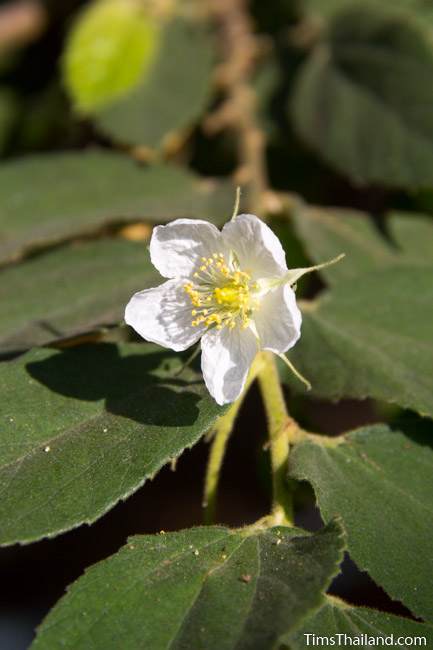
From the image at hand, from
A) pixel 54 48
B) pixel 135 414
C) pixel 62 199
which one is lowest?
pixel 135 414

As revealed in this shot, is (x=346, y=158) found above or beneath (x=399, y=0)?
beneath

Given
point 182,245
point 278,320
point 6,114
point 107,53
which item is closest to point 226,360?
point 278,320

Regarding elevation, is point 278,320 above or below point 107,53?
below

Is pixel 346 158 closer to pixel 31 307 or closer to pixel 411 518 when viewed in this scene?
pixel 31 307

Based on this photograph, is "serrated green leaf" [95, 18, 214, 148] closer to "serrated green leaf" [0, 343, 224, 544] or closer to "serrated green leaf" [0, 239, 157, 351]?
"serrated green leaf" [0, 239, 157, 351]

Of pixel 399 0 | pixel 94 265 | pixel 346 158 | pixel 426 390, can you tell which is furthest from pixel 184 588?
pixel 399 0

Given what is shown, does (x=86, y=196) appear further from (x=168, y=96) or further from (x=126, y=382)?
(x=126, y=382)

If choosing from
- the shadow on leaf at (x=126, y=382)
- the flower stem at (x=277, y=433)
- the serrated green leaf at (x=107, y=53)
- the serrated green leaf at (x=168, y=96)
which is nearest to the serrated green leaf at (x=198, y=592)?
the flower stem at (x=277, y=433)

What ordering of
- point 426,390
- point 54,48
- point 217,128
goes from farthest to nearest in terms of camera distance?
point 54,48, point 217,128, point 426,390

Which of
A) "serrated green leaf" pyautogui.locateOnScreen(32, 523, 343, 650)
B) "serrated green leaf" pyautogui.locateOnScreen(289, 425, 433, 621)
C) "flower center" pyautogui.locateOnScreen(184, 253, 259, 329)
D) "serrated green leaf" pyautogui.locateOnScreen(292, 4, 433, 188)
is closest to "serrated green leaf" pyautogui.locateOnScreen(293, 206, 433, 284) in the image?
"serrated green leaf" pyautogui.locateOnScreen(292, 4, 433, 188)
